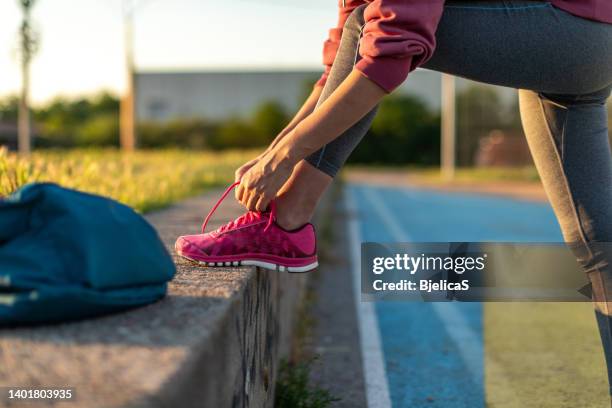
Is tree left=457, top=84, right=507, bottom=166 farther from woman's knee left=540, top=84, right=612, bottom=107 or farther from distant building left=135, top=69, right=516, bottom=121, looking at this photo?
woman's knee left=540, top=84, right=612, bottom=107

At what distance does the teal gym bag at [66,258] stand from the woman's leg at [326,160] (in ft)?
2.17

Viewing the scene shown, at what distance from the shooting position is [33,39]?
43.2 feet

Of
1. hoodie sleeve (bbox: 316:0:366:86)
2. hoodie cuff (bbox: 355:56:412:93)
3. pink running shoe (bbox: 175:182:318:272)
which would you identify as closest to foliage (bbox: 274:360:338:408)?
pink running shoe (bbox: 175:182:318:272)

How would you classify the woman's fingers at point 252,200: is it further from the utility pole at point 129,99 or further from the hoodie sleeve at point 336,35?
the utility pole at point 129,99

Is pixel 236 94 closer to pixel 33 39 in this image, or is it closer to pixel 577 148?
pixel 33 39

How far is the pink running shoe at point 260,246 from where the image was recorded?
2414 millimetres

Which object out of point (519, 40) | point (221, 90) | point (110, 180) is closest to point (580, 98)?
point (519, 40)

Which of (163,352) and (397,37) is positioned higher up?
(397,37)

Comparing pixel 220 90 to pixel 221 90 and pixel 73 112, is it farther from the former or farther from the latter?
pixel 73 112

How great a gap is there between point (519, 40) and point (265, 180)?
84cm

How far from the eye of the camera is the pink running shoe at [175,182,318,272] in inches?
95.0

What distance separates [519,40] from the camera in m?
2.06

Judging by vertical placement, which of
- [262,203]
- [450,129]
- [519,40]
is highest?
[450,129]

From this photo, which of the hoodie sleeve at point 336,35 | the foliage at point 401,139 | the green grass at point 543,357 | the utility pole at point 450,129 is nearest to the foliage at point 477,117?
the utility pole at point 450,129
